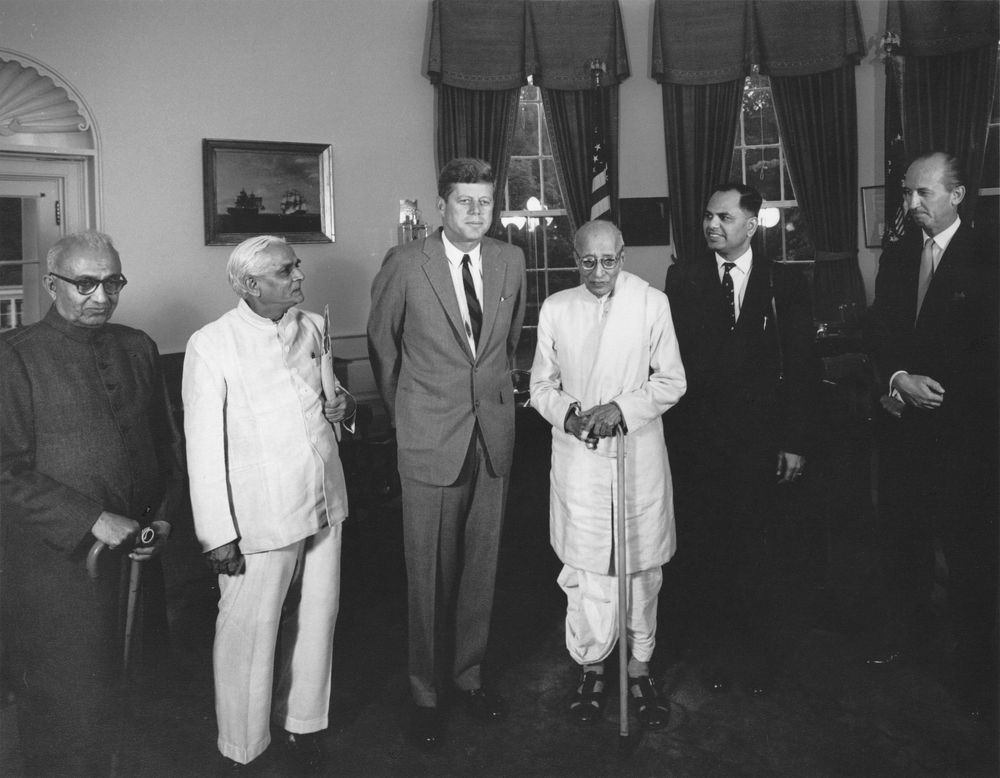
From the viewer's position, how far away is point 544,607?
3.60 m

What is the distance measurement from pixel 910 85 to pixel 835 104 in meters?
0.56

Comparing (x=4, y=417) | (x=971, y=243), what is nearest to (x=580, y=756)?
(x=4, y=417)

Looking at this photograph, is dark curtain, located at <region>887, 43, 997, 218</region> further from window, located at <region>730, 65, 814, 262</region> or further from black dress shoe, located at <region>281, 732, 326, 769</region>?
black dress shoe, located at <region>281, 732, 326, 769</region>

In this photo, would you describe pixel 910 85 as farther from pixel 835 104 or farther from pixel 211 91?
pixel 211 91

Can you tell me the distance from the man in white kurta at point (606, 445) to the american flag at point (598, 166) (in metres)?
3.90

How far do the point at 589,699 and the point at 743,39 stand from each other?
5692 millimetres

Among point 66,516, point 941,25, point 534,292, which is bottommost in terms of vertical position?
point 66,516

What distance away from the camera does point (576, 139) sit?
21.6ft

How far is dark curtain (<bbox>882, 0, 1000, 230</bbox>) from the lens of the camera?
6.03 meters

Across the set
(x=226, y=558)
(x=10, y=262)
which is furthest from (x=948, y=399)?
(x=10, y=262)

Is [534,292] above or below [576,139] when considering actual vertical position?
below

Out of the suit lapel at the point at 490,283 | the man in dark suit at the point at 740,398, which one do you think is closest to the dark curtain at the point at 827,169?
the man in dark suit at the point at 740,398

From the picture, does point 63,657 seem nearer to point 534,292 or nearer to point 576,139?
point 534,292

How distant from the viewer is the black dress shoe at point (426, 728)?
2447mm
